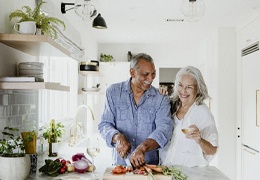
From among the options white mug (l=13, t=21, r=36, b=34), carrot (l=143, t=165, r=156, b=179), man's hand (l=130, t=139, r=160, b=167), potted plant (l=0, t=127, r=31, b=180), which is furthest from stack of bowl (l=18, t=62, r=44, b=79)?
carrot (l=143, t=165, r=156, b=179)

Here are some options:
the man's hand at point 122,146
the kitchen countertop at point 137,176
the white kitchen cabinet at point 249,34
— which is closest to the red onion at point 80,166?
the kitchen countertop at point 137,176

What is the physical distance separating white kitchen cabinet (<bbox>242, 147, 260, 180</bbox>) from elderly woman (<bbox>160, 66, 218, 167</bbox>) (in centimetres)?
247

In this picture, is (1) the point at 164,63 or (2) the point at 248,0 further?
(1) the point at 164,63

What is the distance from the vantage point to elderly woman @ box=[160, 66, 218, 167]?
2338 mm

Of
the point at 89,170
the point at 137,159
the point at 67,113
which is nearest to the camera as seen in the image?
the point at 137,159

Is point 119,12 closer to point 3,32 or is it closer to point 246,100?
point 246,100

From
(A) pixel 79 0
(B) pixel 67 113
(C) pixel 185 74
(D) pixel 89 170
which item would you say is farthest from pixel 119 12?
(D) pixel 89 170

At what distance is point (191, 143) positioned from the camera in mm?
2346

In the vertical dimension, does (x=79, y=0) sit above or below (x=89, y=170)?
above

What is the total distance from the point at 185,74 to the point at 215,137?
46 cm

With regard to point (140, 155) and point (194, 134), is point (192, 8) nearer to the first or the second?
point (194, 134)

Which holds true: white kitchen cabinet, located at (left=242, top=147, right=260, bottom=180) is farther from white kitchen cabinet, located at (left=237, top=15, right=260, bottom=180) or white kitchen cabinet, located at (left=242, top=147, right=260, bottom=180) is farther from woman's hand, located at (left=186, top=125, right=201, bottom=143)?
woman's hand, located at (left=186, top=125, right=201, bottom=143)

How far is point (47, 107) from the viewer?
3.95 m

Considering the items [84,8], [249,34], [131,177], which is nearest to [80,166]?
[131,177]
